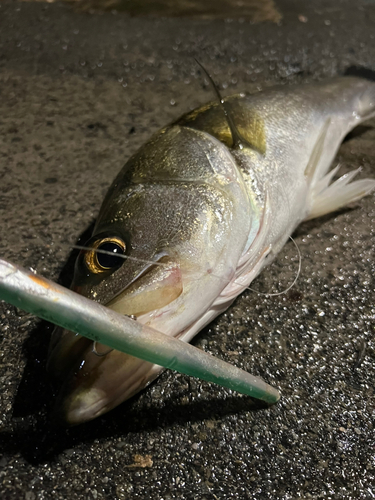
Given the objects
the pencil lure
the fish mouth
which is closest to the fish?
the fish mouth

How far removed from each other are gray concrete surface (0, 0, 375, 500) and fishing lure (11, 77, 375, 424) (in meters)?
0.24

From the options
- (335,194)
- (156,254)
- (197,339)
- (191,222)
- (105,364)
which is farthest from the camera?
(335,194)

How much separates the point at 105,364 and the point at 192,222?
69 cm

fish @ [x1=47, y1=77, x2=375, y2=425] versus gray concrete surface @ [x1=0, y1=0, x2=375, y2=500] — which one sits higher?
fish @ [x1=47, y1=77, x2=375, y2=425]

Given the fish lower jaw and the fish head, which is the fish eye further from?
the fish lower jaw

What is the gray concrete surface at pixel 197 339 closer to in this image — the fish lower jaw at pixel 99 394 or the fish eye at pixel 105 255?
the fish lower jaw at pixel 99 394

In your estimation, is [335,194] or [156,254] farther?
[335,194]

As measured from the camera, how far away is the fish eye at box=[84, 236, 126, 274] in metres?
1.61

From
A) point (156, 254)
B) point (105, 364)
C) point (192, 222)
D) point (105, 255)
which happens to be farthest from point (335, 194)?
point (105, 364)

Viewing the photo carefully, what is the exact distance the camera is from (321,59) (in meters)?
4.23

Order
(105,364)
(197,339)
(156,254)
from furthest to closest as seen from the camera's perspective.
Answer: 1. (197,339)
2. (156,254)
3. (105,364)

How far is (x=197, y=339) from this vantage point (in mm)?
1968

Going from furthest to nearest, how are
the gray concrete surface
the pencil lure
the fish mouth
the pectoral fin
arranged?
the pectoral fin, the gray concrete surface, the fish mouth, the pencil lure

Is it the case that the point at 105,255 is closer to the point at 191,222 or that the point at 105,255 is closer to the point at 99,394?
the point at 191,222
